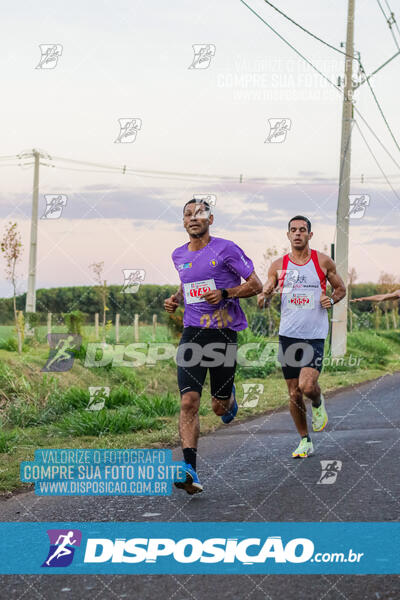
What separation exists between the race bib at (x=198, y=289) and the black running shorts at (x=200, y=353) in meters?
0.24

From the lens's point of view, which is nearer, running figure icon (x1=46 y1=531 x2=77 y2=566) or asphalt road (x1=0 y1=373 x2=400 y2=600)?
asphalt road (x1=0 y1=373 x2=400 y2=600)

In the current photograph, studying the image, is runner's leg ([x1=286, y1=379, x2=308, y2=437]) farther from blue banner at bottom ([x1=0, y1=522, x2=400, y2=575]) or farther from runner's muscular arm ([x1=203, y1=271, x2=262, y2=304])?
blue banner at bottom ([x1=0, y1=522, x2=400, y2=575])

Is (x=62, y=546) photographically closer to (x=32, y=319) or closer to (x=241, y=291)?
(x=241, y=291)

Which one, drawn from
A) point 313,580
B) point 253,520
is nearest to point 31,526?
point 253,520

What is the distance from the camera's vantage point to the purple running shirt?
6.61 m

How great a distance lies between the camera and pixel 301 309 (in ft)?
25.2

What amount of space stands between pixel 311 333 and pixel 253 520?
258 centimetres

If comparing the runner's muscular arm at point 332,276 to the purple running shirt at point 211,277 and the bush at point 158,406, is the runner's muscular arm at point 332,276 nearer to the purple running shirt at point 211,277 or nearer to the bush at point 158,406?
the purple running shirt at point 211,277

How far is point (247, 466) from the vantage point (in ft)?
24.6

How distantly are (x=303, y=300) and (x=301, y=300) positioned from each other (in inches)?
0.8

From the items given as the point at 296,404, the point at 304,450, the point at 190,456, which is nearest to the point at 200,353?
the point at 190,456

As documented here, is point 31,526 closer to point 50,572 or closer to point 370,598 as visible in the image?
point 50,572

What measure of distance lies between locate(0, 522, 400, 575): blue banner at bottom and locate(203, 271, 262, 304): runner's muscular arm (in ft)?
6.00

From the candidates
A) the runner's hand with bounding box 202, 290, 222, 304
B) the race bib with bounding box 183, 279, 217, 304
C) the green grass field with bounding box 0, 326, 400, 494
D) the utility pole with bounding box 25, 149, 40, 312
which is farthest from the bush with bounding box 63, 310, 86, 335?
→ the utility pole with bounding box 25, 149, 40, 312
